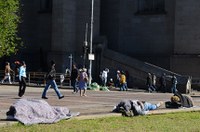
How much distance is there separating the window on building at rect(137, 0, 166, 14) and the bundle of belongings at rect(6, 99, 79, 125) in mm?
34634

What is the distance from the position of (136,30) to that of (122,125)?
3579 cm

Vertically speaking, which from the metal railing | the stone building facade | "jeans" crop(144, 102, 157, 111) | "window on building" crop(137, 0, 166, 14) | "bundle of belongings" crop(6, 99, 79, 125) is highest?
"window on building" crop(137, 0, 166, 14)

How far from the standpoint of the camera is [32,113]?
41.8 feet

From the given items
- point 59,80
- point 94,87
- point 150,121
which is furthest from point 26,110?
point 59,80

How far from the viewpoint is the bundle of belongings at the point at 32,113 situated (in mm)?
12473

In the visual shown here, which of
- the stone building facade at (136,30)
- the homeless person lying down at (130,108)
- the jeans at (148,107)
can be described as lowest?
the jeans at (148,107)

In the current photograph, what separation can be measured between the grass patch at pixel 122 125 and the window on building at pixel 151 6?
3262 centimetres

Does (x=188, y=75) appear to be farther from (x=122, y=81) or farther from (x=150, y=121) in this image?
(x=150, y=121)

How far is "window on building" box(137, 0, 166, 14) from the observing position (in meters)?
47.1

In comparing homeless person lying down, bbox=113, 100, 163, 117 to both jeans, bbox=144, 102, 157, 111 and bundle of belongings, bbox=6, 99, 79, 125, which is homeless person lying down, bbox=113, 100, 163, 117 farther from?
bundle of belongings, bbox=6, 99, 79, 125

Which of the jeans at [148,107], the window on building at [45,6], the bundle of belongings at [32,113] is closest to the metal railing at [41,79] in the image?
the window on building at [45,6]

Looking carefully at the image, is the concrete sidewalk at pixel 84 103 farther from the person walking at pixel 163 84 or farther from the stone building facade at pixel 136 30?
the stone building facade at pixel 136 30

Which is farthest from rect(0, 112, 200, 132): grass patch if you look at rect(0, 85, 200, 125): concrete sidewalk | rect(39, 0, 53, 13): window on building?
rect(39, 0, 53, 13): window on building

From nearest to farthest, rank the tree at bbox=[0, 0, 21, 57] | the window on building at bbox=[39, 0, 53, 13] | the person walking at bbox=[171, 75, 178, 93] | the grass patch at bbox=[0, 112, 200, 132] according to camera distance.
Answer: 1. the grass patch at bbox=[0, 112, 200, 132]
2. the person walking at bbox=[171, 75, 178, 93]
3. the tree at bbox=[0, 0, 21, 57]
4. the window on building at bbox=[39, 0, 53, 13]
